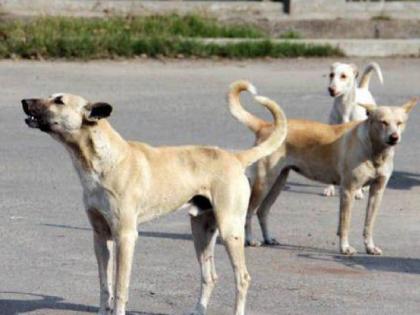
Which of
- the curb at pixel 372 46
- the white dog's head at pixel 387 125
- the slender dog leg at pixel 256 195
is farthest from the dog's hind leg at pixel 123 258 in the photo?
the curb at pixel 372 46

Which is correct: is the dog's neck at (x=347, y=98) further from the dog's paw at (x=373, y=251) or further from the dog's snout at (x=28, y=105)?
the dog's snout at (x=28, y=105)

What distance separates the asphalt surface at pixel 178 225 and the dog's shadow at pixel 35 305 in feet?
0.04

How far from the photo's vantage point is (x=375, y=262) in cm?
1038

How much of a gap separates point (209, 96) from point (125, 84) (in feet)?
3.77

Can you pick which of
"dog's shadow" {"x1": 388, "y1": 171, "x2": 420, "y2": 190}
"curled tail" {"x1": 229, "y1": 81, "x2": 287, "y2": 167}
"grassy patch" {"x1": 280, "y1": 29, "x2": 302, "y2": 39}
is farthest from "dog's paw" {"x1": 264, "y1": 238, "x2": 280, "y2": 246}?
"grassy patch" {"x1": 280, "y1": 29, "x2": 302, "y2": 39}

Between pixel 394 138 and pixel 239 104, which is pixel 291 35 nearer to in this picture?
pixel 394 138

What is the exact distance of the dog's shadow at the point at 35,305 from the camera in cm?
870

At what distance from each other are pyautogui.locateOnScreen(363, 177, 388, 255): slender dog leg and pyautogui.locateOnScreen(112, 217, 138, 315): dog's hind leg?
3.01 metres

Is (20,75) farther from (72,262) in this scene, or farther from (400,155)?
(72,262)

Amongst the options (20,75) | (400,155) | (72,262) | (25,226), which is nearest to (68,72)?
(20,75)

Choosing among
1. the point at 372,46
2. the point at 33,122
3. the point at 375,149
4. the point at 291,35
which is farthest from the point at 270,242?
the point at 291,35

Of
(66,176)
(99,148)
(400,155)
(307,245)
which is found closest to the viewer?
(99,148)

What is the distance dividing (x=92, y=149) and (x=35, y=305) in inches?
48.4

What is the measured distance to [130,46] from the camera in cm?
1998
